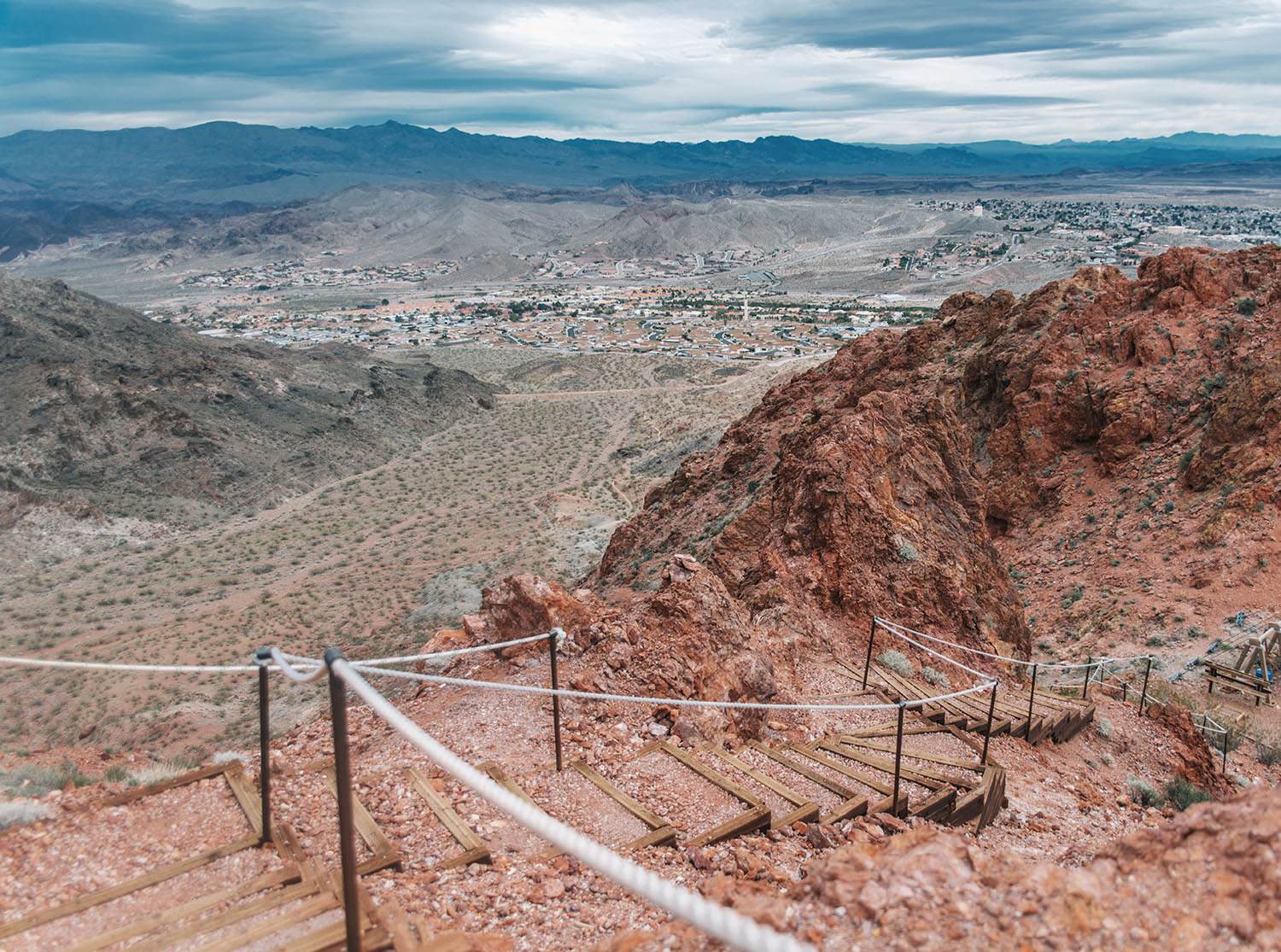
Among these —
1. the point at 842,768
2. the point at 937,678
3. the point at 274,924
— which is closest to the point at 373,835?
the point at 274,924

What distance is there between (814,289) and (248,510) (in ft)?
378

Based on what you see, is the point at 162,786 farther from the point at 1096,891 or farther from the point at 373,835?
the point at 1096,891

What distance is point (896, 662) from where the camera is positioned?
992 centimetres

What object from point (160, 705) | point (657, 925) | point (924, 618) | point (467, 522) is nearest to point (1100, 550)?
point (924, 618)

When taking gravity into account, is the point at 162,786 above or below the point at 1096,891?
below

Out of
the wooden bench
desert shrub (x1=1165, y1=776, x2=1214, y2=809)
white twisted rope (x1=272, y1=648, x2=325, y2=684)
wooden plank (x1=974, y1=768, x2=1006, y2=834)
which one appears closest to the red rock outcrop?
white twisted rope (x1=272, y1=648, x2=325, y2=684)

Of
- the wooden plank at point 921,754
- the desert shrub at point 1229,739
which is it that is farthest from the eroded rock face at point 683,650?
the desert shrub at point 1229,739

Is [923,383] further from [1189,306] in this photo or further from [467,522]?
[467,522]

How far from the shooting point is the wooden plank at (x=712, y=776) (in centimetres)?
606

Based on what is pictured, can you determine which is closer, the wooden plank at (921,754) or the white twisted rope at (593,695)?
the white twisted rope at (593,695)

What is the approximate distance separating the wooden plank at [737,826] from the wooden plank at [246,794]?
2759 millimetres

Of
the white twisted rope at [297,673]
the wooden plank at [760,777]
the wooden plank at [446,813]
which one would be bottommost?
the wooden plank at [760,777]

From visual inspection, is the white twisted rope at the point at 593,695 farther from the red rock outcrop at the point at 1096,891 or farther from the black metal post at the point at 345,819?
the red rock outcrop at the point at 1096,891

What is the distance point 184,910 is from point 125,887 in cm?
53
